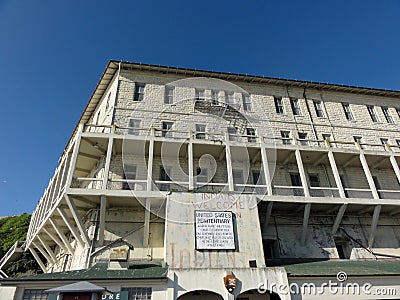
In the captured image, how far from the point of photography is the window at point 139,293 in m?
11.0

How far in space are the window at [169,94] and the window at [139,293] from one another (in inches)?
537

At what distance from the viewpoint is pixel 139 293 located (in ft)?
36.3

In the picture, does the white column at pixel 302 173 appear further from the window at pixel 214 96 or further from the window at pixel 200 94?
the window at pixel 200 94

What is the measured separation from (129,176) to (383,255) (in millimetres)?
17483

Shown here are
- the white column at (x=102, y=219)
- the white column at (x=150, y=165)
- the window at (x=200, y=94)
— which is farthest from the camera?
the window at (x=200, y=94)

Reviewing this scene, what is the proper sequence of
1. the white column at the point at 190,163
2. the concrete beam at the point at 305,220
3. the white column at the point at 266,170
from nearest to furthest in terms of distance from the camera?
the white column at the point at 190,163 → the white column at the point at 266,170 → the concrete beam at the point at 305,220

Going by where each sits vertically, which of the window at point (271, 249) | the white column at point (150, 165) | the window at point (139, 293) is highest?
the white column at point (150, 165)

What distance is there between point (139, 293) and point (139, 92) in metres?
14.5

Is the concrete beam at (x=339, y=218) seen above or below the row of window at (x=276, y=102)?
below

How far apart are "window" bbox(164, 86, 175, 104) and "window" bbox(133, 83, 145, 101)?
6.13 ft

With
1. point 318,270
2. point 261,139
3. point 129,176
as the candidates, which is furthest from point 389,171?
point 129,176

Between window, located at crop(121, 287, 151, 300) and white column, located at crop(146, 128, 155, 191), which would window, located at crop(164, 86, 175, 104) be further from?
window, located at crop(121, 287, 151, 300)

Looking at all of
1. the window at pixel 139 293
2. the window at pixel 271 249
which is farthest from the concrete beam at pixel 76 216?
the window at pixel 271 249

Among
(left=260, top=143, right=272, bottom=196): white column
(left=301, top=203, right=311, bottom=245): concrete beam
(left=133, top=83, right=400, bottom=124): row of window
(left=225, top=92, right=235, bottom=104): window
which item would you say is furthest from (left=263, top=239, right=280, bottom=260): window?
(left=225, top=92, right=235, bottom=104): window
